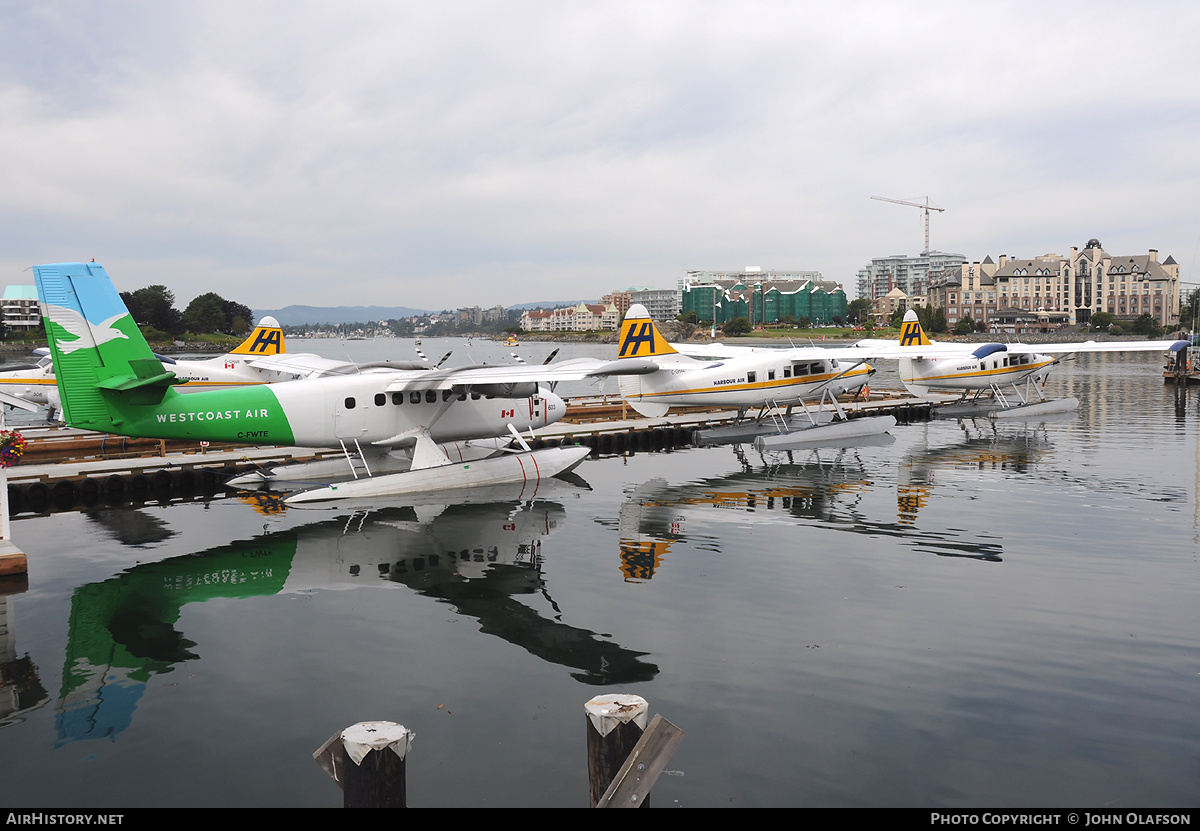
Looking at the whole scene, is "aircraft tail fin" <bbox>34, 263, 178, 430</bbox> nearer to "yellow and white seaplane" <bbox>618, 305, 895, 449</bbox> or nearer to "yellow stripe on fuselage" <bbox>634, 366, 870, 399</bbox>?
"yellow and white seaplane" <bbox>618, 305, 895, 449</bbox>

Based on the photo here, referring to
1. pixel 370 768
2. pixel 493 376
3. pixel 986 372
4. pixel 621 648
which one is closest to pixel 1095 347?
pixel 986 372

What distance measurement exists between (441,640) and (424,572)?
287 centimetres

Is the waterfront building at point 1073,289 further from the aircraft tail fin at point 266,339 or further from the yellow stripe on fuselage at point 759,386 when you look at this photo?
the aircraft tail fin at point 266,339

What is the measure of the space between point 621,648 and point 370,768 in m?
4.51

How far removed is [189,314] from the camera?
138625 millimetres

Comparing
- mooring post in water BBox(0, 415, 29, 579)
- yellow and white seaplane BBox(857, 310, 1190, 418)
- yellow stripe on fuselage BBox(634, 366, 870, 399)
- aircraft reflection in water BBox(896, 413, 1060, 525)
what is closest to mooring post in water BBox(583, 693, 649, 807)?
mooring post in water BBox(0, 415, 29, 579)

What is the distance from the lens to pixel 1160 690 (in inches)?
294

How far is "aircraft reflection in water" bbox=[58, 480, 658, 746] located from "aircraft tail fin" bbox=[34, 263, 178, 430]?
3.54 m

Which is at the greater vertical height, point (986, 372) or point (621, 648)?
point (986, 372)

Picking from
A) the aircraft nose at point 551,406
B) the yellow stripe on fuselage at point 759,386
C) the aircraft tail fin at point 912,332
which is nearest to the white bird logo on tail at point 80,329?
the aircraft nose at point 551,406

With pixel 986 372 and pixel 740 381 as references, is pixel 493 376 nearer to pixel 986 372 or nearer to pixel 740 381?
pixel 740 381

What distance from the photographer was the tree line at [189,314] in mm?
127250
